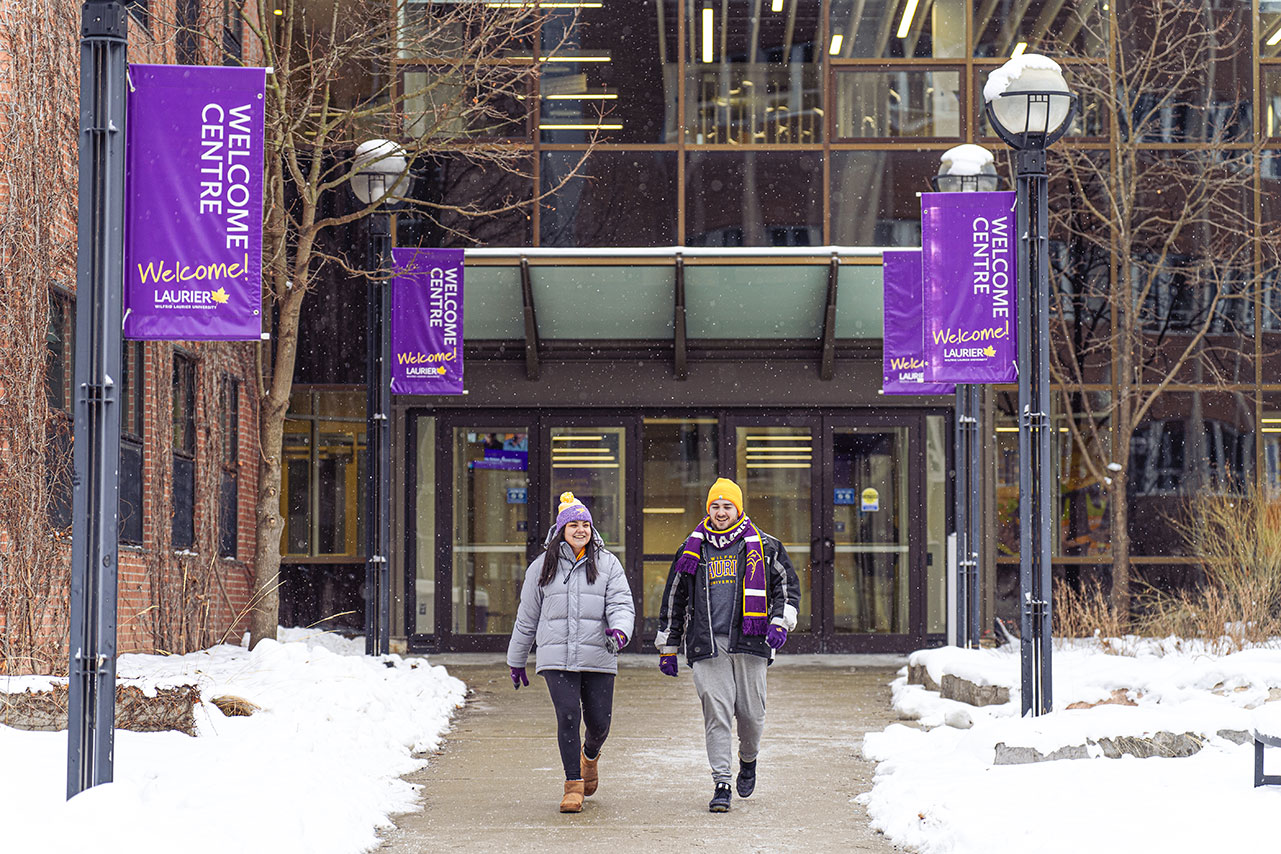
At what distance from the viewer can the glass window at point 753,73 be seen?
1869 cm

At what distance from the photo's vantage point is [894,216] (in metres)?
18.5

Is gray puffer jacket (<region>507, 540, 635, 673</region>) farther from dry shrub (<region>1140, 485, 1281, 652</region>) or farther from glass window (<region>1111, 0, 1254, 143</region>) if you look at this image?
glass window (<region>1111, 0, 1254, 143</region>)

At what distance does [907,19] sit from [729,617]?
12.0 metres

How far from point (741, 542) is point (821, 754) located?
2730 millimetres

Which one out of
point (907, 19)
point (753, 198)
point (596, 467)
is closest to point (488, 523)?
point (596, 467)

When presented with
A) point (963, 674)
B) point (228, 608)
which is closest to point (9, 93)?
point (228, 608)

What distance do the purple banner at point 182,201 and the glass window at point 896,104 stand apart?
11932 mm

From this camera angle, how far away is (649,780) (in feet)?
32.8

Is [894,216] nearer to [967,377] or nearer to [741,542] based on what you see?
[967,377]

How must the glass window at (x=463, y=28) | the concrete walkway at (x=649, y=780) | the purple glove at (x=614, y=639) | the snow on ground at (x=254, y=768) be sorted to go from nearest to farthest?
1. the snow on ground at (x=254, y=768)
2. the concrete walkway at (x=649, y=780)
3. the purple glove at (x=614, y=639)
4. the glass window at (x=463, y=28)

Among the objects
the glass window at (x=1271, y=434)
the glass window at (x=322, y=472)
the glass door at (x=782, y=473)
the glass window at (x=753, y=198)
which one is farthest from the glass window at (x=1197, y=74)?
the glass window at (x=322, y=472)

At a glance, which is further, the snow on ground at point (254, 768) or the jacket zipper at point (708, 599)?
the jacket zipper at point (708, 599)

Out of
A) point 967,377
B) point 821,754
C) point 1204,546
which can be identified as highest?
point 967,377

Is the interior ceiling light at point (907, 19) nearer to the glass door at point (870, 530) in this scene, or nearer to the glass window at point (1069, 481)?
the glass window at point (1069, 481)
